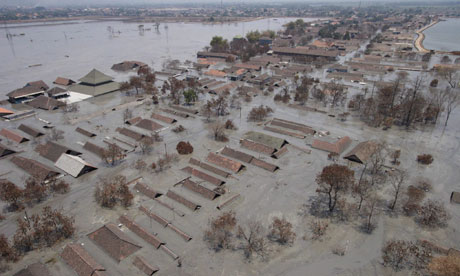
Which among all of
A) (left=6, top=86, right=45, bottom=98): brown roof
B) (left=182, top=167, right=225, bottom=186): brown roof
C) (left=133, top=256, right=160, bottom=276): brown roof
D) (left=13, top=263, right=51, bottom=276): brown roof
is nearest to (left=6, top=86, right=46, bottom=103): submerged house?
(left=6, top=86, right=45, bottom=98): brown roof

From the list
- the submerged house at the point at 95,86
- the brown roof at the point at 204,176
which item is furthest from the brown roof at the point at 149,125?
the submerged house at the point at 95,86

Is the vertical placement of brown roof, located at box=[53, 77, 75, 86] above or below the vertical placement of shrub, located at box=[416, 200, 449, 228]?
above

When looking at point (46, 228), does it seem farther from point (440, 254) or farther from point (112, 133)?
point (440, 254)

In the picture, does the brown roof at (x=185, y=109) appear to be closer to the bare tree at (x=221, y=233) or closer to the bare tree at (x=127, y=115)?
the bare tree at (x=127, y=115)

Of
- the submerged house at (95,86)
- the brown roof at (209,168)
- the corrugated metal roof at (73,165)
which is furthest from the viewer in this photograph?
the submerged house at (95,86)

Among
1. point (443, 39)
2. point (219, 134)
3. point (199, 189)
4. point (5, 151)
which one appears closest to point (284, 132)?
point (219, 134)

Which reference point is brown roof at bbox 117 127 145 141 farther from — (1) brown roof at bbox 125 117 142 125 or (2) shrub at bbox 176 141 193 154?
(2) shrub at bbox 176 141 193 154

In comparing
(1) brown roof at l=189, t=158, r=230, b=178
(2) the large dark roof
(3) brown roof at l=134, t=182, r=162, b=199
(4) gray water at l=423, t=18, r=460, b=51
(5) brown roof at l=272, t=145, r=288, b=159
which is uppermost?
(4) gray water at l=423, t=18, r=460, b=51
